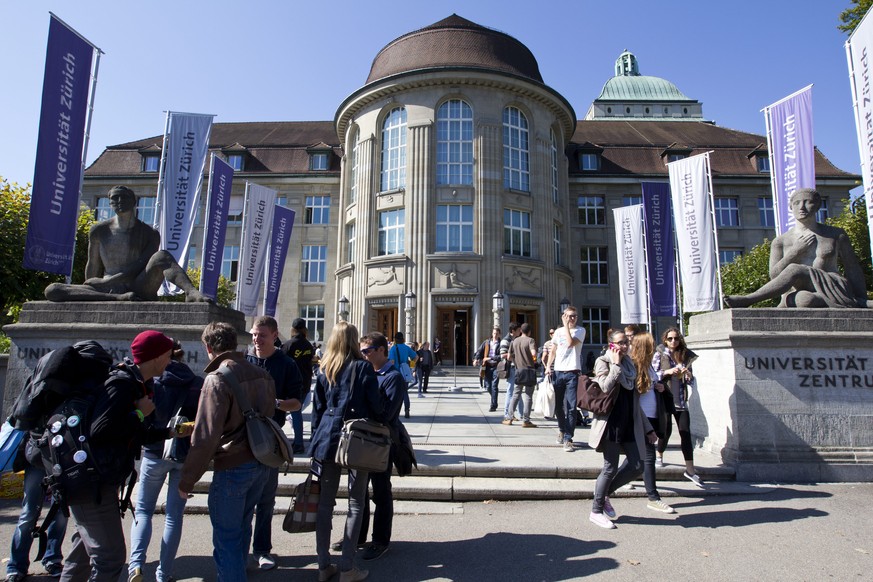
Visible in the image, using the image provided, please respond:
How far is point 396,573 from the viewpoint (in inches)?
153

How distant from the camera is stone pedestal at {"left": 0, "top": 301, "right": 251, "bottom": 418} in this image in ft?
23.5

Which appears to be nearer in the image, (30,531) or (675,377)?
(30,531)

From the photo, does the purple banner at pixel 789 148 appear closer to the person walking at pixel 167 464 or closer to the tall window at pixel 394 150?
the person walking at pixel 167 464

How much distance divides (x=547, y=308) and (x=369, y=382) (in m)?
24.5

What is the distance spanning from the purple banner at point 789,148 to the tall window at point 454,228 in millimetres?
16807

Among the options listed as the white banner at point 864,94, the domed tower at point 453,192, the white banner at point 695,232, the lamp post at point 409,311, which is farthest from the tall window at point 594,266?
the white banner at point 864,94

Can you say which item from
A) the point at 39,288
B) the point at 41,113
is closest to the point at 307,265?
the point at 39,288

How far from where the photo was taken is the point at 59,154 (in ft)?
26.2

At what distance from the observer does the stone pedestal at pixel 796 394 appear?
6.68 meters

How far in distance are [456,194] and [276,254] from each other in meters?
11.1

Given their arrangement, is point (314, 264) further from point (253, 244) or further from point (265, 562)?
point (265, 562)

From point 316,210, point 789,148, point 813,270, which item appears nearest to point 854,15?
point 789,148

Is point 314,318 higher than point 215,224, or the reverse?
point 215,224

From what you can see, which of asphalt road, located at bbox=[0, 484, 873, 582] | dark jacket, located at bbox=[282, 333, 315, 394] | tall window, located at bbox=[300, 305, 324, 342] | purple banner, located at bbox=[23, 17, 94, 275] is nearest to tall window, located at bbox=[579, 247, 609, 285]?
tall window, located at bbox=[300, 305, 324, 342]
